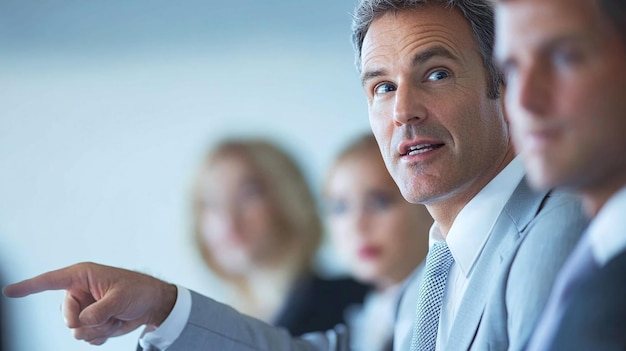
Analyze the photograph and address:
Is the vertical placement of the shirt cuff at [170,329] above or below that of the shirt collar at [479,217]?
below

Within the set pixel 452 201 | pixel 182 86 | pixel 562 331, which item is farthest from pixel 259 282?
pixel 562 331

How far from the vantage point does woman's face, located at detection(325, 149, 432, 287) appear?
110 inches

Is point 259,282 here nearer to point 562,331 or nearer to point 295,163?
point 295,163

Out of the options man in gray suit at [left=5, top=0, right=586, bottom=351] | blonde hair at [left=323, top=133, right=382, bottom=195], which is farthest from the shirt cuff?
blonde hair at [left=323, top=133, right=382, bottom=195]

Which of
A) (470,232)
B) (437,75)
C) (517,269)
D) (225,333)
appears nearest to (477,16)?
(437,75)

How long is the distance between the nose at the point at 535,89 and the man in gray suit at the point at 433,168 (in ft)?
1.53

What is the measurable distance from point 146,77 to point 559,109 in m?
4.06

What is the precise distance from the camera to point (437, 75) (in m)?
1.40

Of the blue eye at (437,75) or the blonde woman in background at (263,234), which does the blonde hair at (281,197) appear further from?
the blue eye at (437,75)

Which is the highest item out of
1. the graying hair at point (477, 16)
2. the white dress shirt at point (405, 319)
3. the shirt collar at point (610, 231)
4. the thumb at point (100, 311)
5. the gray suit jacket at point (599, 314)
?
the graying hair at point (477, 16)

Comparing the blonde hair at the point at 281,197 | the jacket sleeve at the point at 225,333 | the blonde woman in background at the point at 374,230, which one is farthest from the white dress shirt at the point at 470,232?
the blonde hair at the point at 281,197

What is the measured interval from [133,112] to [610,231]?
13.4 ft

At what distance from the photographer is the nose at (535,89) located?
72 centimetres

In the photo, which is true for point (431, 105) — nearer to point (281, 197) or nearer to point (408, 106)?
point (408, 106)
